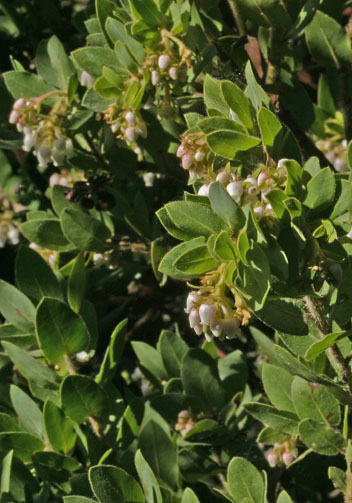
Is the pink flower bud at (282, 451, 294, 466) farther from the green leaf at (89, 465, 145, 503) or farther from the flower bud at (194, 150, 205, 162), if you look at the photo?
the flower bud at (194, 150, 205, 162)

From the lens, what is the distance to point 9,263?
267cm

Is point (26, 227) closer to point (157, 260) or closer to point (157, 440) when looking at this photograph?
point (157, 260)

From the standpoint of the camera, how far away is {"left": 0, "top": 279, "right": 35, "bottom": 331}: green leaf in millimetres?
1819

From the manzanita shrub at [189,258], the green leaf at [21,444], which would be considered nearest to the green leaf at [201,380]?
the manzanita shrub at [189,258]

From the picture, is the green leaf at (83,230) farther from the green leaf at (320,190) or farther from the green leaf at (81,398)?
the green leaf at (320,190)

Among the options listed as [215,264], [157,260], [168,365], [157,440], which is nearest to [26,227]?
[157,260]

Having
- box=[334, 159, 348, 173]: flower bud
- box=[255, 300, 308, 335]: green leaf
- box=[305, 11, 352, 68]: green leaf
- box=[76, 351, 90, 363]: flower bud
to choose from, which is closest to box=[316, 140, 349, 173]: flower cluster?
box=[334, 159, 348, 173]: flower bud

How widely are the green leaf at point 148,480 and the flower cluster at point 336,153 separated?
41.8 inches

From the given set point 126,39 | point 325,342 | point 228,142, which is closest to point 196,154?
point 228,142

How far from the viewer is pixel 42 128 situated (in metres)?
1.84

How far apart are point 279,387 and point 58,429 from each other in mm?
479

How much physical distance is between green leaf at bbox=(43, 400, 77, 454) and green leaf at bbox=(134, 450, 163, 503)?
1.03ft

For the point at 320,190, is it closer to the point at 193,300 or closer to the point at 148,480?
the point at 193,300

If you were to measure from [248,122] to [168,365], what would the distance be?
0.85 m
